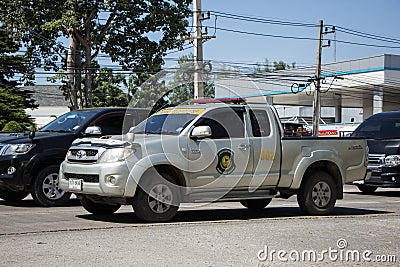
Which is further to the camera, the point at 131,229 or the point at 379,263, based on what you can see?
the point at 131,229

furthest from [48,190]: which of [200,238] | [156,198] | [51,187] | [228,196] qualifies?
[200,238]

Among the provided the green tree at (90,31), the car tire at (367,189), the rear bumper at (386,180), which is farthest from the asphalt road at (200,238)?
the green tree at (90,31)

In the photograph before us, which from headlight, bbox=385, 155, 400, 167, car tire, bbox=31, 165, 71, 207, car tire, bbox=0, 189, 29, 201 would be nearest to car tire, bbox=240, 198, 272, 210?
car tire, bbox=31, 165, 71, 207

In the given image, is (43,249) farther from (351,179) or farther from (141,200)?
(351,179)

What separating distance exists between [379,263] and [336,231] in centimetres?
227

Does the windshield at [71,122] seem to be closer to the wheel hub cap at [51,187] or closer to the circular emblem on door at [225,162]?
the wheel hub cap at [51,187]

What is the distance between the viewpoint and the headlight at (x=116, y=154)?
10.2 meters

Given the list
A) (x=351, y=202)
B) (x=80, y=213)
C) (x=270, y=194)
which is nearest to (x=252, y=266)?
(x=270, y=194)

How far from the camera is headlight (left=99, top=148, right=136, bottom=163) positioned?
1016cm

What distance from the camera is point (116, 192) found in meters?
10.0

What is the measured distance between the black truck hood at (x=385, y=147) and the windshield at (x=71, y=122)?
7.74 m

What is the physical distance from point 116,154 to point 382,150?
924 centimetres

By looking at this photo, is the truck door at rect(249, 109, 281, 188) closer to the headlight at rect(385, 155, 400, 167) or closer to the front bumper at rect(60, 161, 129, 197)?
the front bumper at rect(60, 161, 129, 197)

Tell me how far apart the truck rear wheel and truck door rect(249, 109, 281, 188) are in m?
0.70
